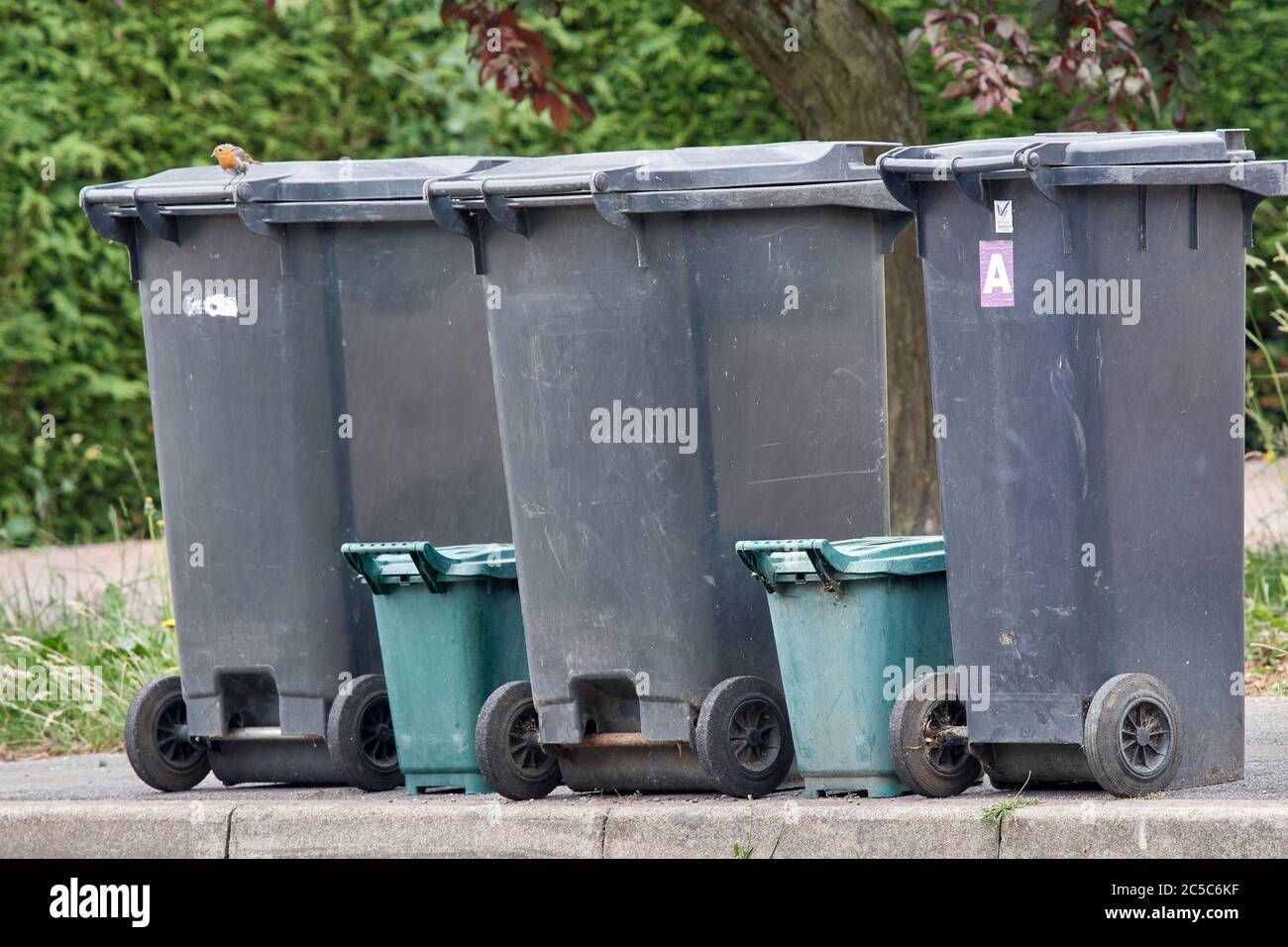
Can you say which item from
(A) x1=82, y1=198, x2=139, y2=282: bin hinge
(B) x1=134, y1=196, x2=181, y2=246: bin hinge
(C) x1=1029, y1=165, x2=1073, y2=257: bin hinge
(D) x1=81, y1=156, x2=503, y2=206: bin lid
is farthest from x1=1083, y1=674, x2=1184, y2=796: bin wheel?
(A) x1=82, y1=198, x2=139, y2=282: bin hinge

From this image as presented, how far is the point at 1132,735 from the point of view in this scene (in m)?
4.46

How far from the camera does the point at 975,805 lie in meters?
4.46

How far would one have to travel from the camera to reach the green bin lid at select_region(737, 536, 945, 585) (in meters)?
4.67

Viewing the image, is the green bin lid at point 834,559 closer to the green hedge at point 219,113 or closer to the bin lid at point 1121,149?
the bin lid at point 1121,149

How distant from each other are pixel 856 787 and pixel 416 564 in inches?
46.3

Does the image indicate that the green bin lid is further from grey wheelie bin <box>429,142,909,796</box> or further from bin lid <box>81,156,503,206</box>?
bin lid <box>81,156,503,206</box>

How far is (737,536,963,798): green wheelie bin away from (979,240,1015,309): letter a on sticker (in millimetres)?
584

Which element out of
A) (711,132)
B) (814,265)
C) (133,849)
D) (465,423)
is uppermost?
(711,132)

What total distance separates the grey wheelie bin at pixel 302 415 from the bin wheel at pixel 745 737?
3.34 feet

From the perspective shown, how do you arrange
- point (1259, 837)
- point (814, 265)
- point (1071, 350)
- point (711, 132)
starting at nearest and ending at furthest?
point (1259, 837)
point (1071, 350)
point (814, 265)
point (711, 132)

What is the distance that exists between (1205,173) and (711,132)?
6779mm

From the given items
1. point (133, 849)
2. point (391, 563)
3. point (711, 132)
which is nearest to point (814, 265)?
point (391, 563)

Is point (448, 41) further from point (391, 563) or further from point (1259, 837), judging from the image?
point (1259, 837)

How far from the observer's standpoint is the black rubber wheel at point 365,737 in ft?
17.6
